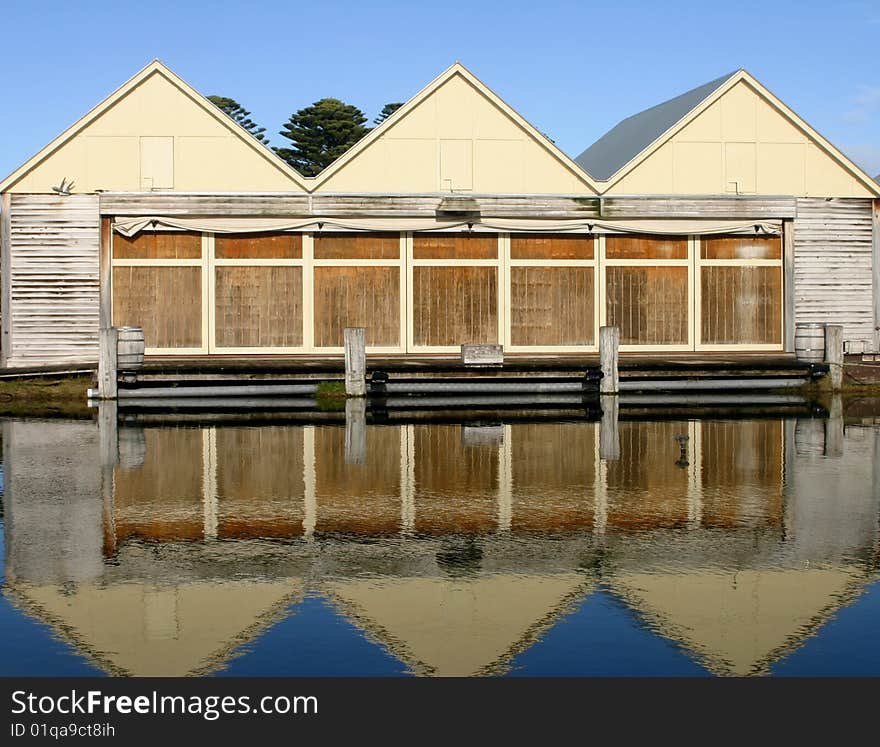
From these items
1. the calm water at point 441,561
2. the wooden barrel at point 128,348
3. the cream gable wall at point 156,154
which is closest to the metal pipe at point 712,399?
the calm water at point 441,561

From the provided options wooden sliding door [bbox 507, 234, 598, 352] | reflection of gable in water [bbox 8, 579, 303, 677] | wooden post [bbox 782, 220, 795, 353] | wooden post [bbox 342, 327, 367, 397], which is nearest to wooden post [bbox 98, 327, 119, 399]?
wooden post [bbox 342, 327, 367, 397]

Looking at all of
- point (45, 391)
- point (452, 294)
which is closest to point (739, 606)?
point (45, 391)

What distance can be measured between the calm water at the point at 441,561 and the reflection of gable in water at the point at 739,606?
0.08 feet

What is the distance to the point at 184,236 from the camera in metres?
29.6

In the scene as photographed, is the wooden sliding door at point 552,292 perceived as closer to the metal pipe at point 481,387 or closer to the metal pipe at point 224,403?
the metal pipe at point 481,387

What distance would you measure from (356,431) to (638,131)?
18760 mm

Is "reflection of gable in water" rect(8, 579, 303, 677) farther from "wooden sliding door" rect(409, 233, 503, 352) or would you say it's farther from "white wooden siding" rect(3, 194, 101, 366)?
"wooden sliding door" rect(409, 233, 503, 352)

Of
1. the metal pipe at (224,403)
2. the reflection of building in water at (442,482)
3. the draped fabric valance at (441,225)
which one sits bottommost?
the reflection of building in water at (442,482)

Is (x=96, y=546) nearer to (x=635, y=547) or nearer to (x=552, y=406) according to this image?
(x=635, y=547)

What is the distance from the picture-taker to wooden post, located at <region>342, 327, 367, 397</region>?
2433 centimetres

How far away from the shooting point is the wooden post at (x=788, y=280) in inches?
1196

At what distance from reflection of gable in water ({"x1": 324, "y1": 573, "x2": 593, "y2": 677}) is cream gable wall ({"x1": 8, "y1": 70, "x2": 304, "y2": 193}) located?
2171 cm

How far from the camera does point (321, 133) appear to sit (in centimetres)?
7512

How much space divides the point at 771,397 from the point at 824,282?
19.9 ft
